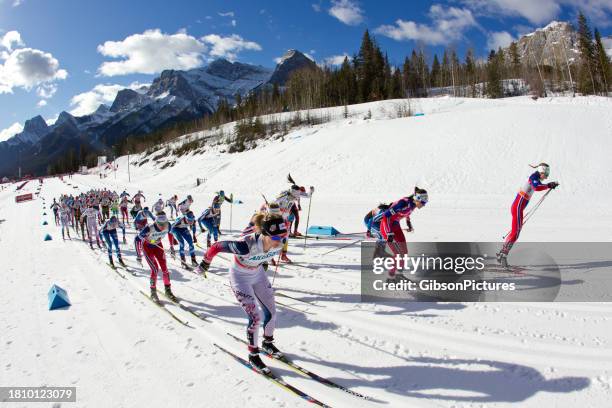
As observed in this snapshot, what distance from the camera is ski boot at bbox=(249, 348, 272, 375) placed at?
16.0 feet

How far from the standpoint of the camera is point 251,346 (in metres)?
5.03

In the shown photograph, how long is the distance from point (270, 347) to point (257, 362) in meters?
0.40

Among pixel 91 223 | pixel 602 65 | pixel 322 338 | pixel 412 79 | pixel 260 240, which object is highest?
pixel 412 79

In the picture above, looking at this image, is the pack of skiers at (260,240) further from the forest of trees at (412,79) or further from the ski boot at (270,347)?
the forest of trees at (412,79)

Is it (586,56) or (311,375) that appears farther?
(586,56)

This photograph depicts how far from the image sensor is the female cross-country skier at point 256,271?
4709 millimetres

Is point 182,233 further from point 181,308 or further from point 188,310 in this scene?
point 188,310

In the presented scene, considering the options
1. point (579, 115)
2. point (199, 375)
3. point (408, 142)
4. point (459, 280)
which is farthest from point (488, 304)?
point (579, 115)

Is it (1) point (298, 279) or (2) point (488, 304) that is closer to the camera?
(2) point (488, 304)

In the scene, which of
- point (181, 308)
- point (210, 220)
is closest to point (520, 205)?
point (181, 308)

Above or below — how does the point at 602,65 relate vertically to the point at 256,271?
above

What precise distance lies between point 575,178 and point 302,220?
54.9 ft

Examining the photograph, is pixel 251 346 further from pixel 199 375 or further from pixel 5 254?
pixel 5 254

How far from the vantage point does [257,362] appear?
498 centimetres
